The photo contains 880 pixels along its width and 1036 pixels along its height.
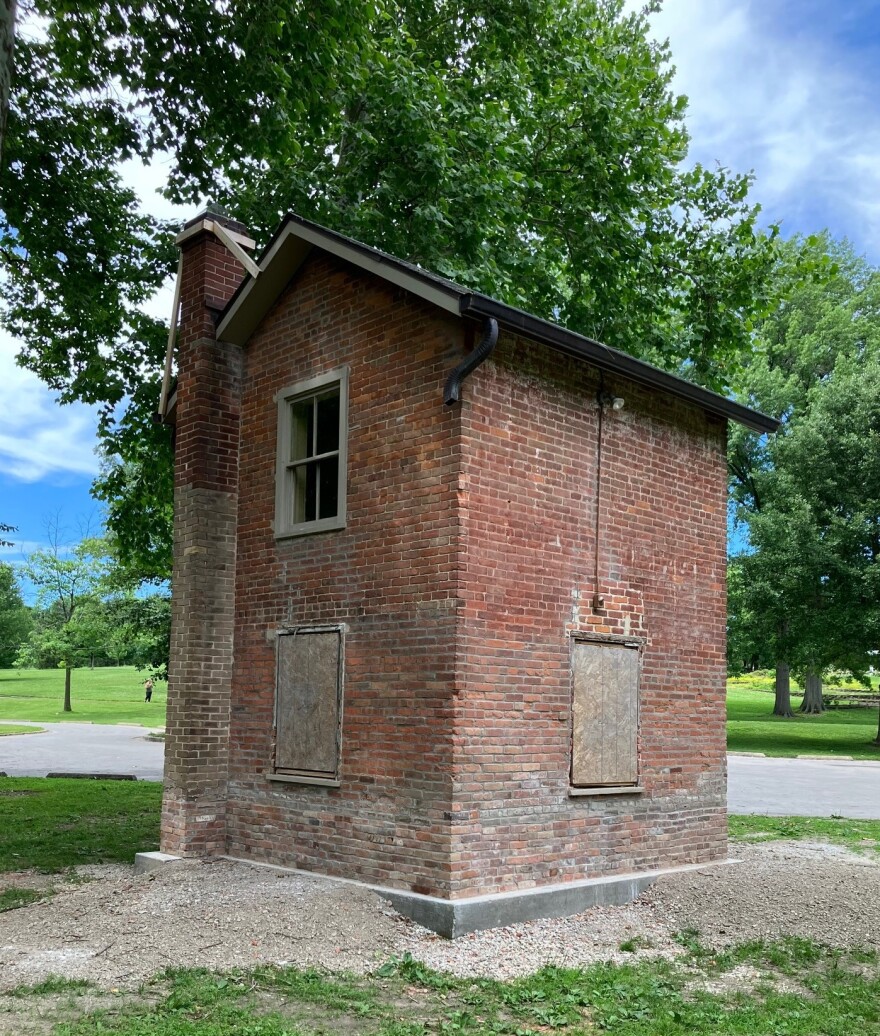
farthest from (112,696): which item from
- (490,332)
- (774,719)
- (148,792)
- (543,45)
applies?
(490,332)

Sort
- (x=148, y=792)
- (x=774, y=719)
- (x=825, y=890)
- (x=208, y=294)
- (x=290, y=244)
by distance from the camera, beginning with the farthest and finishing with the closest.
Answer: (x=774, y=719)
(x=148, y=792)
(x=208, y=294)
(x=290, y=244)
(x=825, y=890)

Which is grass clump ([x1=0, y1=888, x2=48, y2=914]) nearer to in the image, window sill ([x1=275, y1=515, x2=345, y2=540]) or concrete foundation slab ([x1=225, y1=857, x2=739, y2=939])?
concrete foundation slab ([x1=225, y1=857, x2=739, y2=939])

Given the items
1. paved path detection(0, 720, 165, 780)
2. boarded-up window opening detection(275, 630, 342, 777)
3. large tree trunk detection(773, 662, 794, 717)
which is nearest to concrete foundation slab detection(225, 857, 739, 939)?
boarded-up window opening detection(275, 630, 342, 777)

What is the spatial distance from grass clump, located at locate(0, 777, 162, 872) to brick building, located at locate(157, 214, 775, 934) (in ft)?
6.53

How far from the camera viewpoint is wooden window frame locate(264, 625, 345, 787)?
9.41 meters

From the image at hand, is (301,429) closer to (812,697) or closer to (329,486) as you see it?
(329,486)

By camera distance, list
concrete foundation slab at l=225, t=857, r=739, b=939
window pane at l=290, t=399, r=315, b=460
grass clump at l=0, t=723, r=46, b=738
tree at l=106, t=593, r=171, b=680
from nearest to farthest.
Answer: concrete foundation slab at l=225, t=857, r=739, b=939, window pane at l=290, t=399, r=315, b=460, tree at l=106, t=593, r=171, b=680, grass clump at l=0, t=723, r=46, b=738

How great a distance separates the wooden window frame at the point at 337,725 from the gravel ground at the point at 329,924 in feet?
2.87

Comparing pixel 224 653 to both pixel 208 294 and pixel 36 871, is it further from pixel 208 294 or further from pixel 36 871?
pixel 208 294

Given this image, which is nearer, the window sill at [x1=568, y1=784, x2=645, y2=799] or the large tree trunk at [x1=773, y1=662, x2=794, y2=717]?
the window sill at [x1=568, y1=784, x2=645, y2=799]

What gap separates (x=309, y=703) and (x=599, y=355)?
432cm

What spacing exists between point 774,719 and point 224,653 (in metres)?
36.1

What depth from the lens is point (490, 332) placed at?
8453 millimetres

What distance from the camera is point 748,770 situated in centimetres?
2414
